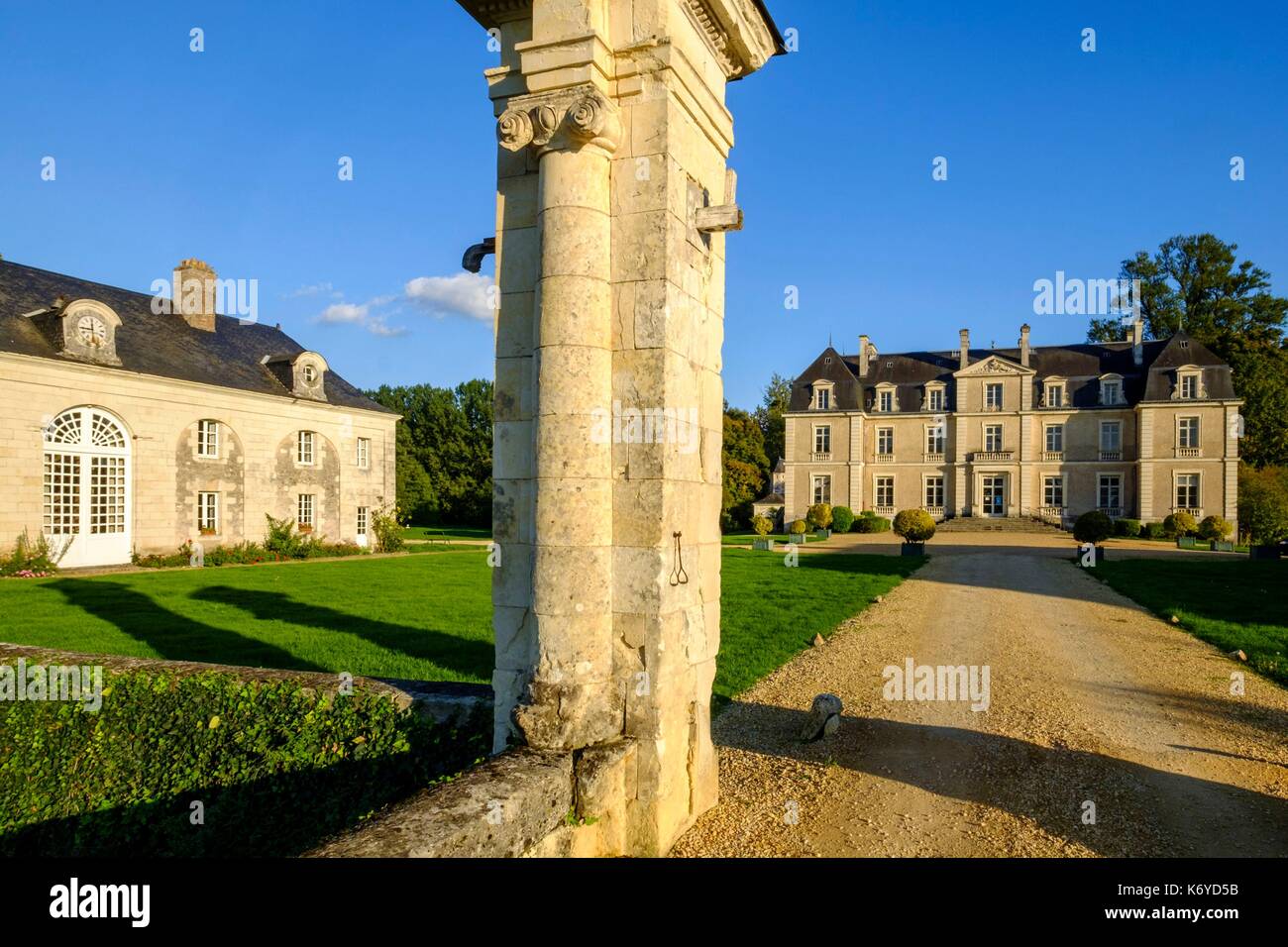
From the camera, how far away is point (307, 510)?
1094 inches

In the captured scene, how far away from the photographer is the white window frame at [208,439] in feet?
80.0

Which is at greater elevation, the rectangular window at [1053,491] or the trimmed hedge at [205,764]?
the rectangular window at [1053,491]

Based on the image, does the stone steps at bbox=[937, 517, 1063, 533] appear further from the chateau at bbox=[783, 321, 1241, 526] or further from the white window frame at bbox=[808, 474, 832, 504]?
the white window frame at bbox=[808, 474, 832, 504]

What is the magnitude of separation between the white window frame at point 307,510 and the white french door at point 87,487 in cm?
576

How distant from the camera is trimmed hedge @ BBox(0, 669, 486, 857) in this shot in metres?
4.72

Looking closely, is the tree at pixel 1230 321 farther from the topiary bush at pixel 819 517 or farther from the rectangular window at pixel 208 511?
the rectangular window at pixel 208 511

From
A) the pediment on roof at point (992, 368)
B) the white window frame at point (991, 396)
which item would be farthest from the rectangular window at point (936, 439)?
the pediment on roof at point (992, 368)

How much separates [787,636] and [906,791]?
5267 mm

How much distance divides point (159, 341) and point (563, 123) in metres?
26.2

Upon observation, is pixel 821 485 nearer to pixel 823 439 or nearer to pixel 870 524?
pixel 823 439

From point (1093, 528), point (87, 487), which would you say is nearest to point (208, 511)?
point (87, 487)

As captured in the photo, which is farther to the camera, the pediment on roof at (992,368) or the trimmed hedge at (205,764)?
the pediment on roof at (992,368)

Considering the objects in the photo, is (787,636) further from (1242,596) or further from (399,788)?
(1242,596)
